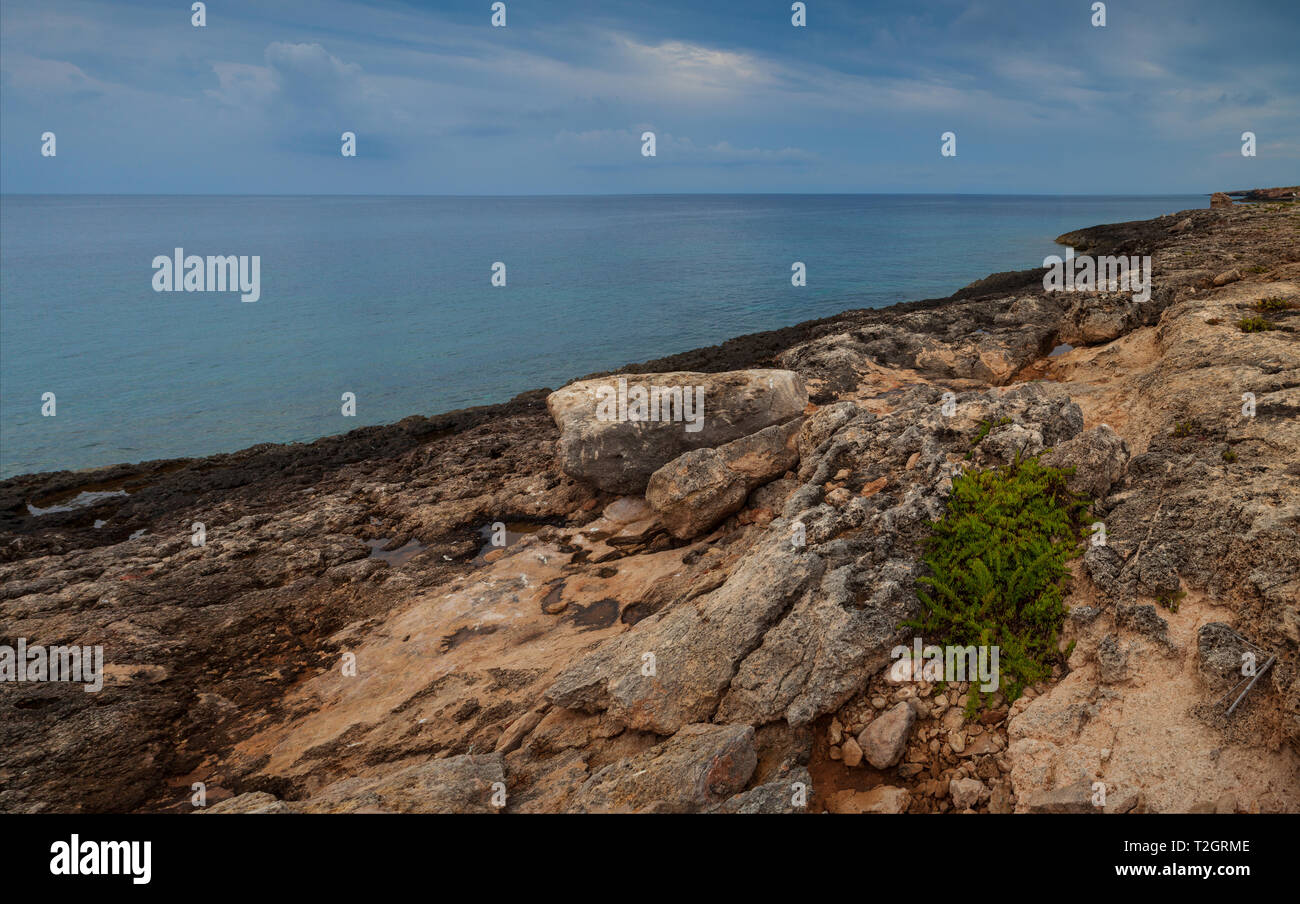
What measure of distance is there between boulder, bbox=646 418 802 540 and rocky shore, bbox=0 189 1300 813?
0.27 ft

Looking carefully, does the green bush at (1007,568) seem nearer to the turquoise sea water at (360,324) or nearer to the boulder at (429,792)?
the boulder at (429,792)

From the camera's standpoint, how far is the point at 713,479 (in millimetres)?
14555

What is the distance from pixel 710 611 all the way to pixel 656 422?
816 cm

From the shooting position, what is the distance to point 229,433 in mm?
30453

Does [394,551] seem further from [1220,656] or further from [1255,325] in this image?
[1255,325]

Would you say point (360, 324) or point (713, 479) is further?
point (360, 324)

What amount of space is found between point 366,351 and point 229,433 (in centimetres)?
1364

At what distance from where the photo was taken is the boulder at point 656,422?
1675 cm

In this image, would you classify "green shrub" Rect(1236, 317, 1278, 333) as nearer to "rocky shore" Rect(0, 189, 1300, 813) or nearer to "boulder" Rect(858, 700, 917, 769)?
"rocky shore" Rect(0, 189, 1300, 813)

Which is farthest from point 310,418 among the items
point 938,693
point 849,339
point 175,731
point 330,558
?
point 938,693

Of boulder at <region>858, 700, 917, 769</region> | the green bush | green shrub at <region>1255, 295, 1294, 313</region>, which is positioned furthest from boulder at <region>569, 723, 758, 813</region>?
green shrub at <region>1255, 295, 1294, 313</region>

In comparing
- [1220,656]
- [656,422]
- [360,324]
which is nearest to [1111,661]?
[1220,656]

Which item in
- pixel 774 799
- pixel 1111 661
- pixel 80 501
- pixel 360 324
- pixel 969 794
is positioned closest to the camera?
pixel 774 799

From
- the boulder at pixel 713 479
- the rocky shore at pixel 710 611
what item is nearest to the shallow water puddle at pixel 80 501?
the rocky shore at pixel 710 611
